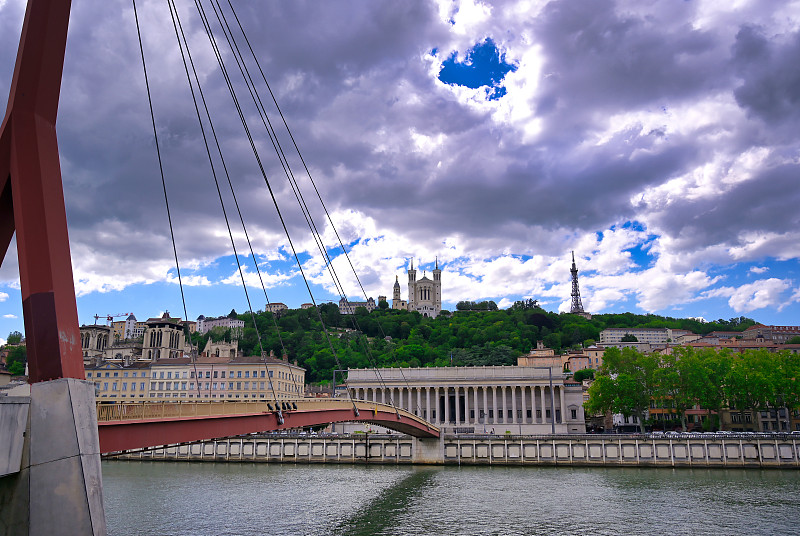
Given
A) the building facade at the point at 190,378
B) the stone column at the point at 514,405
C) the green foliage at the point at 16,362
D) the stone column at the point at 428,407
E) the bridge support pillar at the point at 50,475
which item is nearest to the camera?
the bridge support pillar at the point at 50,475

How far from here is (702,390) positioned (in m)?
73.5

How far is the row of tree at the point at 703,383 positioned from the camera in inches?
2790

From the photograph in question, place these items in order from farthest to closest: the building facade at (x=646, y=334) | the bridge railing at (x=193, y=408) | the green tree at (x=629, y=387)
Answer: the building facade at (x=646, y=334) → the green tree at (x=629, y=387) → the bridge railing at (x=193, y=408)

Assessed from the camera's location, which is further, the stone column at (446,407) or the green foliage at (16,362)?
the green foliage at (16,362)

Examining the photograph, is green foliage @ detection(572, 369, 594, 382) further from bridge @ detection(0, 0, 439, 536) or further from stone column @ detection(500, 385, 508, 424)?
bridge @ detection(0, 0, 439, 536)

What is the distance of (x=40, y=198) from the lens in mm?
15508

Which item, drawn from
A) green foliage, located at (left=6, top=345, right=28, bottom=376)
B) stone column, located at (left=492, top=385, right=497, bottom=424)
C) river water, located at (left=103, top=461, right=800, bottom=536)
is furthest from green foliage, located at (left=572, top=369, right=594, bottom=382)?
green foliage, located at (left=6, top=345, right=28, bottom=376)

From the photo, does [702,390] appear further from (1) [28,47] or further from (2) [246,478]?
(1) [28,47]

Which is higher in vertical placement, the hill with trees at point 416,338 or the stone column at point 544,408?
the hill with trees at point 416,338

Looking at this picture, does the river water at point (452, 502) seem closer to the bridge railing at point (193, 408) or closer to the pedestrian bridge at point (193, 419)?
the pedestrian bridge at point (193, 419)

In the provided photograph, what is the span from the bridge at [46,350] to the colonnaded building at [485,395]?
265ft

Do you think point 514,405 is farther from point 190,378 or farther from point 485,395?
point 190,378

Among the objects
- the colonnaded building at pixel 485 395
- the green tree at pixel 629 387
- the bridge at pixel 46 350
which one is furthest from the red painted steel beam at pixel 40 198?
the colonnaded building at pixel 485 395

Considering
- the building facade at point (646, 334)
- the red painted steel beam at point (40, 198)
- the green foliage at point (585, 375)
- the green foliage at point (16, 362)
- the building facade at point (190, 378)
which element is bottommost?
the green foliage at point (585, 375)
